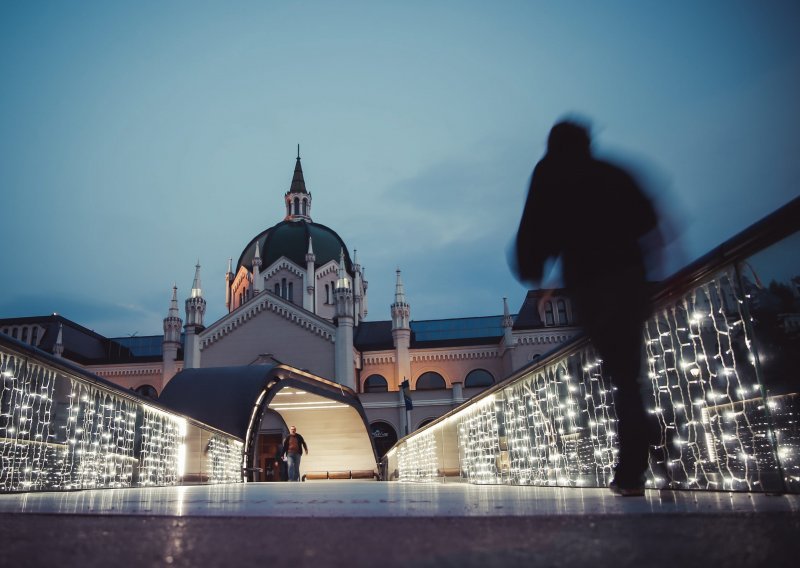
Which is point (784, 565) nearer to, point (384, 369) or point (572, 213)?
point (572, 213)

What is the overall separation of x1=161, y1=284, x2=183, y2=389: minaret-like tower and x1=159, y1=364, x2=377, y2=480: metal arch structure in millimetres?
18476

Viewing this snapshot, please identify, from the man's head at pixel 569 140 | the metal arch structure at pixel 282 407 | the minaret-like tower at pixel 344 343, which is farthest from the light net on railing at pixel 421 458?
the minaret-like tower at pixel 344 343

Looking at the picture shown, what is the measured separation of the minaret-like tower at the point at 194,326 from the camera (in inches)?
1521

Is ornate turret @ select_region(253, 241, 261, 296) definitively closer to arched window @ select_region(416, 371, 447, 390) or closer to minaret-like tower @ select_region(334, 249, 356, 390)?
minaret-like tower @ select_region(334, 249, 356, 390)

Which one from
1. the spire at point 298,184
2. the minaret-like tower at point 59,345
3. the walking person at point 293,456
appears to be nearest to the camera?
the walking person at point 293,456

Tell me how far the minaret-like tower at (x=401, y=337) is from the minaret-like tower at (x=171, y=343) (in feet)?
52.2

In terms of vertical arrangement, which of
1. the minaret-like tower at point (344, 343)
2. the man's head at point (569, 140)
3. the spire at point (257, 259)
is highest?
the spire at point (257, 259)

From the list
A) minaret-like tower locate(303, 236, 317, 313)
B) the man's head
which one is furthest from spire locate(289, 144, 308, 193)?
the man's head

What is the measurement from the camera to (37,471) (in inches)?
271

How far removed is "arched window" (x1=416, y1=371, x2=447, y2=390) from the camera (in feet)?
139

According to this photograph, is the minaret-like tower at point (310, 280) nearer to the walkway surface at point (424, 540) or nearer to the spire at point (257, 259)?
the spire at point (257, 259)

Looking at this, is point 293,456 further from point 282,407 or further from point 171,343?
point 171,343

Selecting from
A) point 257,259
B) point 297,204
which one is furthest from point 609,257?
point 297,204

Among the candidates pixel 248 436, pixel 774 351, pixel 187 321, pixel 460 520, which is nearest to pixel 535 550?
pixel 460 520
